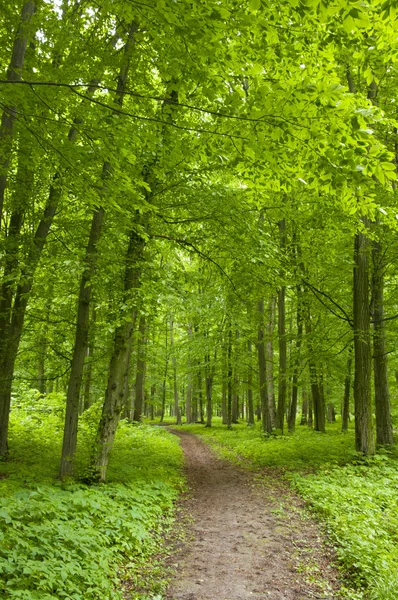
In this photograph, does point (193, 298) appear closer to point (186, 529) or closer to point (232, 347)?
point (186, 529)

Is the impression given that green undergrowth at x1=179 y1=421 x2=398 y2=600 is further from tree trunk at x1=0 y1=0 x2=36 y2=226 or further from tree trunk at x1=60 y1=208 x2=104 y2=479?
tree trunk at x1=0 y1=0 x2=36 y2=226

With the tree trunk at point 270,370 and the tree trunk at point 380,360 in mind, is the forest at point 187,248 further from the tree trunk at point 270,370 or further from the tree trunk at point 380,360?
the tree trunk at point 270,370

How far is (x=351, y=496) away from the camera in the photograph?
692 cm

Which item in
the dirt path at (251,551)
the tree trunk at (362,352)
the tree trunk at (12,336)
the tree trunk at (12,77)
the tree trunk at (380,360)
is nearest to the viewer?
the dirt path at (251,551)

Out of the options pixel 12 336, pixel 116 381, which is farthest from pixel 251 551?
pixel 12 336

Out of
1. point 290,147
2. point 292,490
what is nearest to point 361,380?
point 292,490

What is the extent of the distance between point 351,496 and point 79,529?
4.97 meters

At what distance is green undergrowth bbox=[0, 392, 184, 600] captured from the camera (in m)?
3.63

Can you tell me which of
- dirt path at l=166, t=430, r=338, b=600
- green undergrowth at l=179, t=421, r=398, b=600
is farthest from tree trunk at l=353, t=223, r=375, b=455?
dirt path at l=166, t=430, r=338, b=600

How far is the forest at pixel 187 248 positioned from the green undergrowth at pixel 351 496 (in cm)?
5

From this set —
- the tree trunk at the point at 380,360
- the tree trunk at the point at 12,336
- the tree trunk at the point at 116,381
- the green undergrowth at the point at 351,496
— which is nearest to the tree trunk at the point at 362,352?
the green undergrowth at the point at 351,496

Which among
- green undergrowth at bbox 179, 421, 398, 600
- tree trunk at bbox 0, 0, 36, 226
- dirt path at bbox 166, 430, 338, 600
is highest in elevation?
tree trunk at bbox 0, 0, 36, 226

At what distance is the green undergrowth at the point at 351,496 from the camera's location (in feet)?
14.4

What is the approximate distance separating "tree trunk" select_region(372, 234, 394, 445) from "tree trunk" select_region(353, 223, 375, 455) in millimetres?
783
